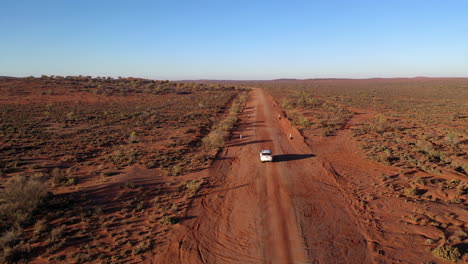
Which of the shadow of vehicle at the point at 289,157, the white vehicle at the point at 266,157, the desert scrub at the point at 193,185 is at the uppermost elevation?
the white vehicle at the point at 266,157

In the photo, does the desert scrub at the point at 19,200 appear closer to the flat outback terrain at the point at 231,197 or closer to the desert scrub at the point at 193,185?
the flat outback terrain at the point at 231,197

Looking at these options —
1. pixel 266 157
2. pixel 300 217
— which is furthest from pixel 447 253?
pixel 266 157

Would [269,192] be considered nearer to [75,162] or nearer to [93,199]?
[93,199]

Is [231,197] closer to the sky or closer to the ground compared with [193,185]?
closer to the ground

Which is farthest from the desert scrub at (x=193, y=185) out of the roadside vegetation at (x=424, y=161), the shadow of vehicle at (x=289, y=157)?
the roadside vegetation at (x=424, y=161)

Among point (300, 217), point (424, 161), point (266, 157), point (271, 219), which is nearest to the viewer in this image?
point (271, 219)

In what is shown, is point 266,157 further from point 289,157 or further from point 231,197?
point 231,197
